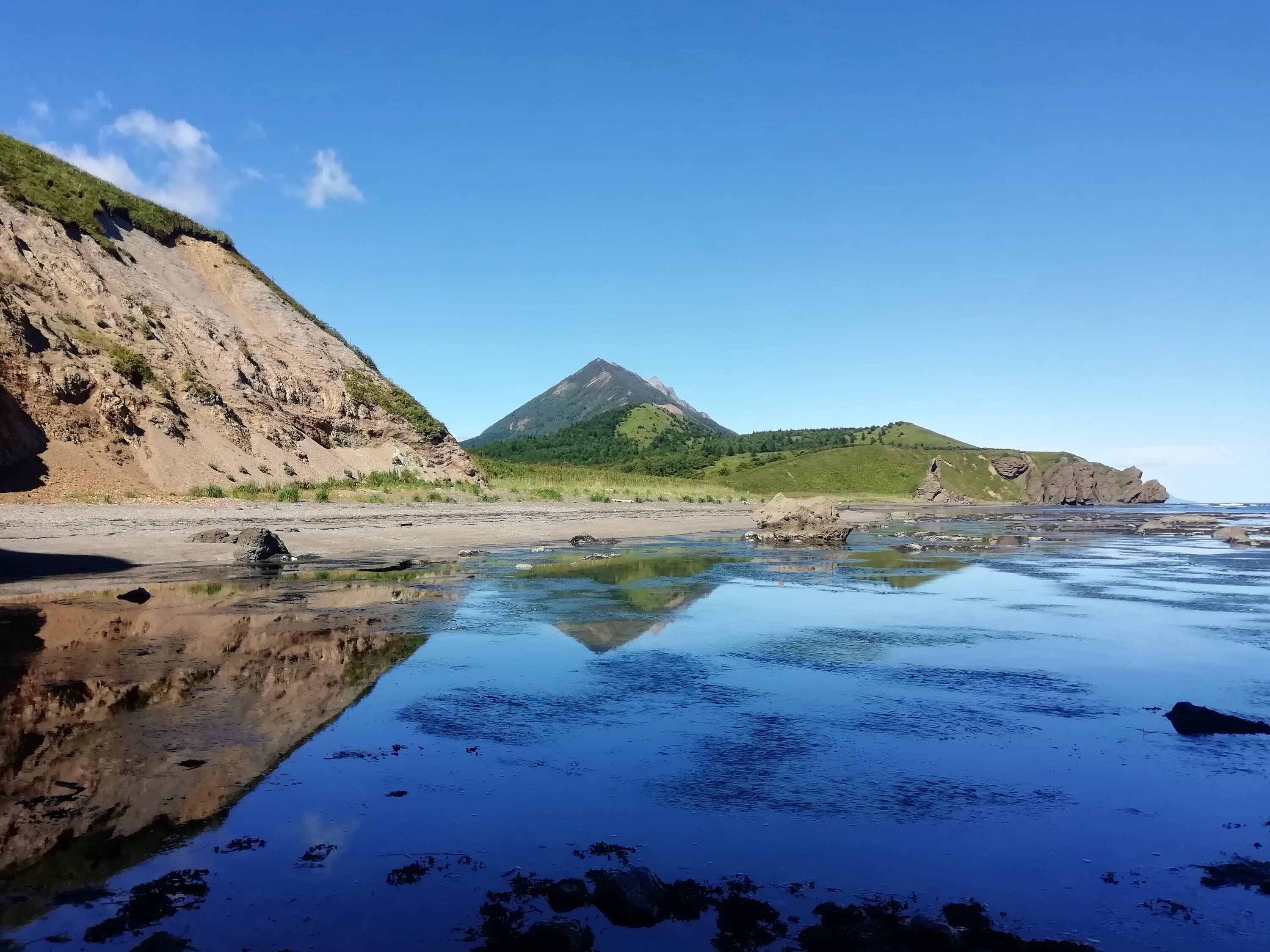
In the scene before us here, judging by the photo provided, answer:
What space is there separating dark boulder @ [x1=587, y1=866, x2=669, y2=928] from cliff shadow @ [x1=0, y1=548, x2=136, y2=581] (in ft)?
70.2

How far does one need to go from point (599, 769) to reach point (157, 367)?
49846mm

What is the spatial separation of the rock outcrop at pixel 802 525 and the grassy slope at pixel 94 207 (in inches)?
1357

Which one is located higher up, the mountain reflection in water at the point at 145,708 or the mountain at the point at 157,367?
the mountain at the point at 157,367

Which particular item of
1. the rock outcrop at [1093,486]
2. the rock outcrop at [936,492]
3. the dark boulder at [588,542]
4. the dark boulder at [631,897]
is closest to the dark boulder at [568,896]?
the dark boulder at [631,897]

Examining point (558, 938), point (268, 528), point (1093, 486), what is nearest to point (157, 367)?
point (268, 528)

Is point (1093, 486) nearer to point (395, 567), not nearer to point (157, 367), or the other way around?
point (157, 367)

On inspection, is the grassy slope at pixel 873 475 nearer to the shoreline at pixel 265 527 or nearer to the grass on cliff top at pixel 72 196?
the shoreline at pixel 265 527

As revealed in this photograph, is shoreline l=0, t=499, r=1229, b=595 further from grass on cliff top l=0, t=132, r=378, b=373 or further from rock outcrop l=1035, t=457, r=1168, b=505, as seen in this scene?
rock outcrop l=1035, t=457, r=1168, b=505

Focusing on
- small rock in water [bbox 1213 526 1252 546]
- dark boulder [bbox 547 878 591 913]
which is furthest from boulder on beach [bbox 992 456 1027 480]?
dark boulder [bbox 547 878 591 913]

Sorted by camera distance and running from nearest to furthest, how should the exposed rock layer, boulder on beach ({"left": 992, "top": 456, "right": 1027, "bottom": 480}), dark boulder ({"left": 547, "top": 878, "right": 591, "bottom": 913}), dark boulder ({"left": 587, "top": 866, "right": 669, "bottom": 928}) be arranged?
dark boulder ({"left": 587, "top": 866, "right": 669, "bottom": 928}), dark boulder ({"left": 547, "top": 878, "right": 591, "bottom": 913}), the exposed rock layer, boulder on beach ({"left": 992, "top": 456, "right": 1027, "bottom": 480})

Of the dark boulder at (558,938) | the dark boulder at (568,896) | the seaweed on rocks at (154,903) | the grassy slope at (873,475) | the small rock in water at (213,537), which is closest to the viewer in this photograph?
the dark boulder at (558,938)

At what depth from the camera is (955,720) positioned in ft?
33.7

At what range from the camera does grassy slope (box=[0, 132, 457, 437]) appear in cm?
5084

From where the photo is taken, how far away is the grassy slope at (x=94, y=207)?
50844 mm
